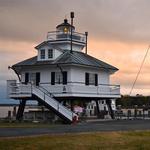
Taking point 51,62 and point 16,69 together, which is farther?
point 16,69

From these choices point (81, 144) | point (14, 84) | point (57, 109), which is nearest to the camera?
point (81, 144)

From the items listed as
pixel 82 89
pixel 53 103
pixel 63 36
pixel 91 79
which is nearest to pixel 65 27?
pixel 63 36

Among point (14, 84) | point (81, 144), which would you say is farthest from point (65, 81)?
point (81, 144)

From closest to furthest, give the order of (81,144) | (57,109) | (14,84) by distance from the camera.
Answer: (81,144)
(57,109)
(14,84)

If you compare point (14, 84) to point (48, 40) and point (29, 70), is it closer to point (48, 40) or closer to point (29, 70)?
point (29, 70)

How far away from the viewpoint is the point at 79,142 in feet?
77.8

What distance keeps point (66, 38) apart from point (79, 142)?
31.7 m

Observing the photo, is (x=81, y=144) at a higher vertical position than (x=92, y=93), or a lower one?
lower

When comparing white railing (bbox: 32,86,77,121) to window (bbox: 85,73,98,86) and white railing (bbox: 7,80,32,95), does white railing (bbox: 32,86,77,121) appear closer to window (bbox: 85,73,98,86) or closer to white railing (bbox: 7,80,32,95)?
white railing (bbox: 7,80,32,95)

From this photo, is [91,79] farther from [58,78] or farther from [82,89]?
[58,78]

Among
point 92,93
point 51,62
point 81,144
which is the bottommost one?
point 81,144

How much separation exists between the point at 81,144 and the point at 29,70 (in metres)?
31.0

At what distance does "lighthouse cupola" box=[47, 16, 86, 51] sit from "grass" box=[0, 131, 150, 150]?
2880 cm

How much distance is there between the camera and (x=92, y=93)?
51688 millimetres
